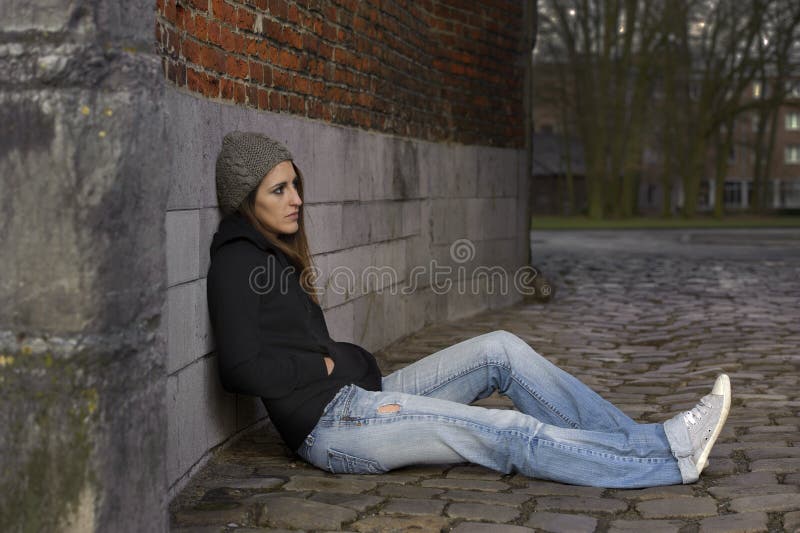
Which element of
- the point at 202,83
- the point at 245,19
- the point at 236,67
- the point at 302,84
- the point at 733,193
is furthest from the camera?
the point at 733,193

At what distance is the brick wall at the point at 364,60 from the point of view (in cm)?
506

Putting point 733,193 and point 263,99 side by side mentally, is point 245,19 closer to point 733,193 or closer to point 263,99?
point 263,99

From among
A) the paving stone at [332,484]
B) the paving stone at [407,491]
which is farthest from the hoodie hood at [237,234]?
the paving stone at [407,491]

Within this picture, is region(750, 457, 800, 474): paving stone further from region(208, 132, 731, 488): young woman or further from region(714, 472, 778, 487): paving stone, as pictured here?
region(208, 132, 731, 488): young woman

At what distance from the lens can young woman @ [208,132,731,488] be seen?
429 centimetres

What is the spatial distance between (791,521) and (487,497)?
1.03 m

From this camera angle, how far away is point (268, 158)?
15.3 feet

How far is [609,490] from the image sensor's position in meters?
4.38

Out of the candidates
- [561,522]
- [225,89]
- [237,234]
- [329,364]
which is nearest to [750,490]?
[561,522]

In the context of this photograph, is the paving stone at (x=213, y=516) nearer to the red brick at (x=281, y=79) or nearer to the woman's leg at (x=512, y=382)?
the woman's leg at (x=512, y=382)

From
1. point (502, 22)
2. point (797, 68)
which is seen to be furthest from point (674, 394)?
point (797, 68)

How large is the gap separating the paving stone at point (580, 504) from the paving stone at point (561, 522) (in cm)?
7

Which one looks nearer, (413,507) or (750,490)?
(413,507)

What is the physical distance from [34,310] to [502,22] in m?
8.94
